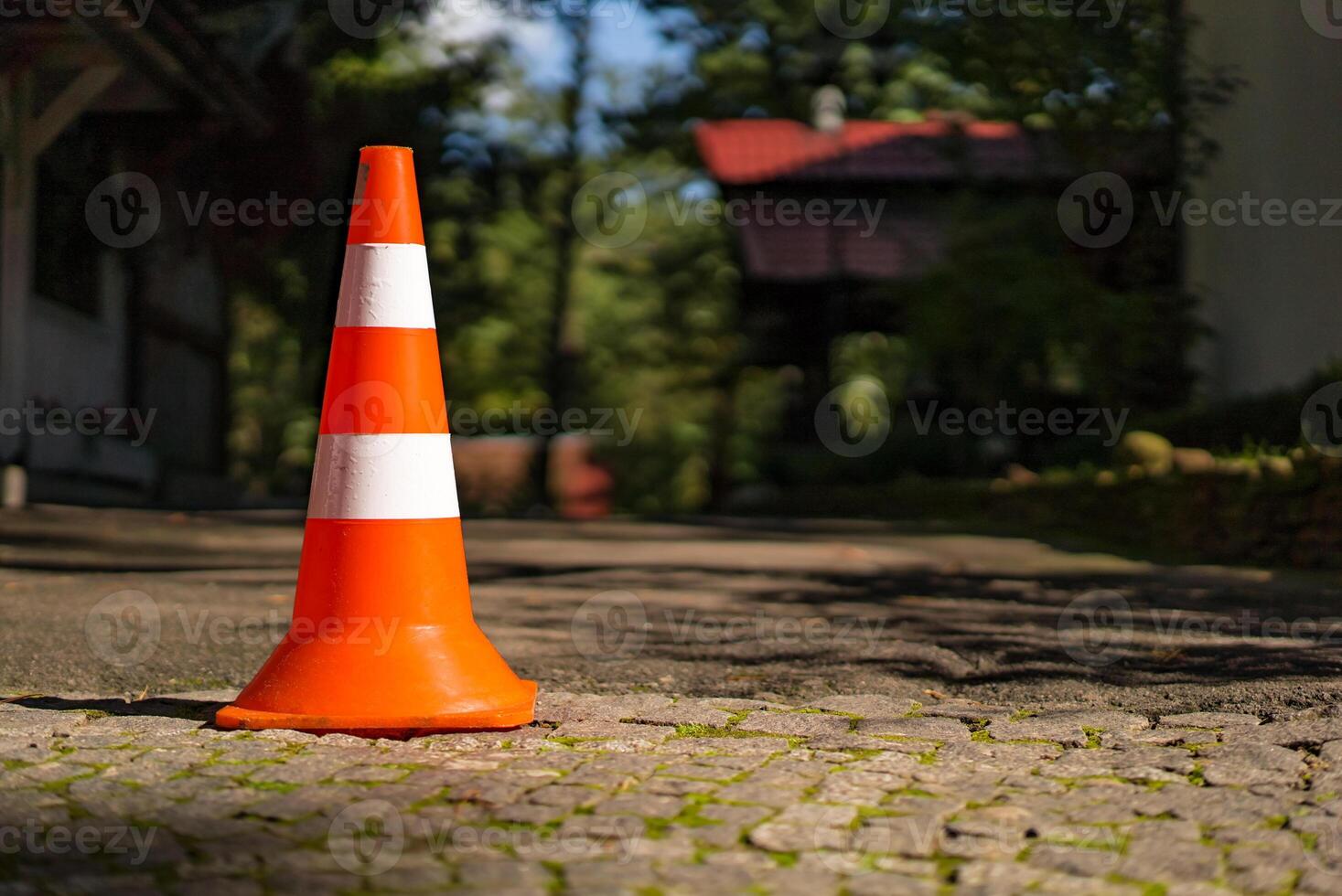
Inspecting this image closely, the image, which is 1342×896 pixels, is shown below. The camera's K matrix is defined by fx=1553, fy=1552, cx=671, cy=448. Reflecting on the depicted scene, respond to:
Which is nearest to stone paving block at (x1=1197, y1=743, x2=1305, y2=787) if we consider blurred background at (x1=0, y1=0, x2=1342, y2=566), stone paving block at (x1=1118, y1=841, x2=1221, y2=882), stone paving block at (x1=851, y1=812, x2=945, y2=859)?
stone paving block at (x1=1118, y1=841, x2=1221, y2=882)

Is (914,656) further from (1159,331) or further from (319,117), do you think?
(319,117)

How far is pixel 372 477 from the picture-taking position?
3578 mm

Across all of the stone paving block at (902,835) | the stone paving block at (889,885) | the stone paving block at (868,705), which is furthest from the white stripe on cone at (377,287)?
the stone paving block at (889,885)

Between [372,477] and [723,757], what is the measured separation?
3.53ft

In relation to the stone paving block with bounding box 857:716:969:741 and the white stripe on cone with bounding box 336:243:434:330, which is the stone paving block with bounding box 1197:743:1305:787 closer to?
the stone paving block with bounding box 857:716:969:741

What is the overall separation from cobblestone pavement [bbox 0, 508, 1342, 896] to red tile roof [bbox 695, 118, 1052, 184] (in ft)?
44.8

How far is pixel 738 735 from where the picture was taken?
11.0ft

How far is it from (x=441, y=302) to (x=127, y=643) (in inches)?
818

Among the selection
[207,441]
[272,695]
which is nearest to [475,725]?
[272,695]

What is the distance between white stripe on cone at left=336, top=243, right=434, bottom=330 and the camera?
144 inches

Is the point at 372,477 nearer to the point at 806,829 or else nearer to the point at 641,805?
the point at 641,805

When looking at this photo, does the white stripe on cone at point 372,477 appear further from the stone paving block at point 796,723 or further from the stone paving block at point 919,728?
the stone paving block at point 919,728

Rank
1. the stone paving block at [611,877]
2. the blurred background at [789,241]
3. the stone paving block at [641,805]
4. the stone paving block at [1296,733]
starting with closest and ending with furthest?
the stone paving block at [611,877]
the stone paving block at [641,805]
the stone paving block at [1296,733]
the blurred background at [789,241]

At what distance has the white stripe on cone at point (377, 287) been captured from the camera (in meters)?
3.65
